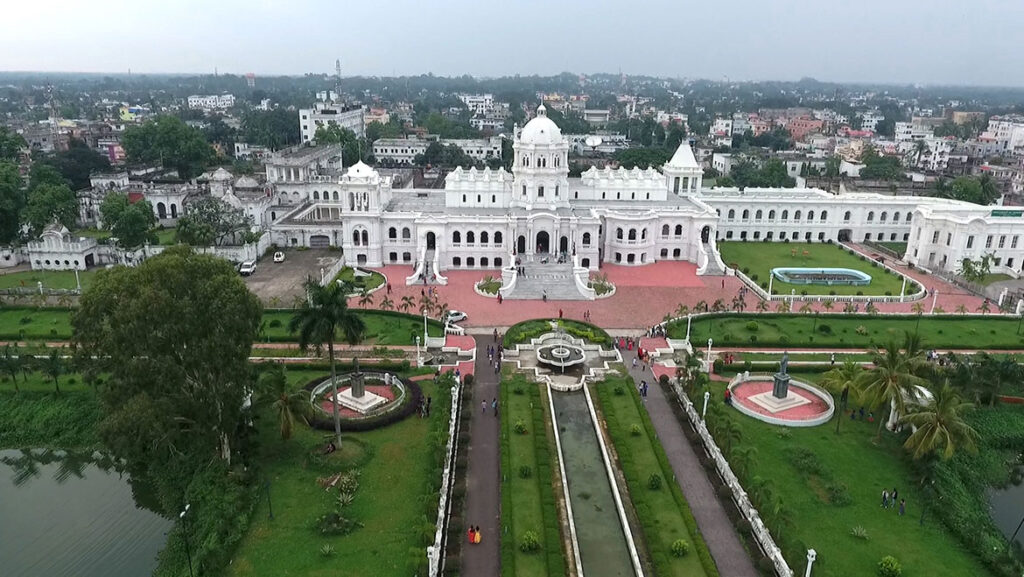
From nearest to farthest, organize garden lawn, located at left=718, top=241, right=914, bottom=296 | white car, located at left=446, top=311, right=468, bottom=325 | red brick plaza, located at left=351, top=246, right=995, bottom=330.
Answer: white car, located at left=446, top=311, right=468, bottom=325
red brick plaza, located at left=351, top=246, right=995, bottom=330
garden lawn, located at left=718, top=241, right=914, bottom=296

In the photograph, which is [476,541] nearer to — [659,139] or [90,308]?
[90,308]

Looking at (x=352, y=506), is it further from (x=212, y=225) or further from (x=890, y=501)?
(x=212, y=225)

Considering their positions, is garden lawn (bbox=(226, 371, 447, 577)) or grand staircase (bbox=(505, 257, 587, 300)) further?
grand staircase (bbox=(505, 257, 587, 300))

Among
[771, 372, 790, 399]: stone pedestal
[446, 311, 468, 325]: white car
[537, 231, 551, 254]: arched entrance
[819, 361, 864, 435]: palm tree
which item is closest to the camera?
[819, 361, 864, 435]: palm tree

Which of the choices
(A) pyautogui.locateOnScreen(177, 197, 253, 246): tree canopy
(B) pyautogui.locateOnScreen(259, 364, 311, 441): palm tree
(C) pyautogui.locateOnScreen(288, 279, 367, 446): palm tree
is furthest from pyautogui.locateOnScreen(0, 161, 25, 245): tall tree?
(C) pyautogui.locateOnScreen(288, 279, 367, 446): palm tree

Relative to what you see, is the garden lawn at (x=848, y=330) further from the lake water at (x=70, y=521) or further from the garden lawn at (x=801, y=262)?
the lake water at (x=70, y=521)

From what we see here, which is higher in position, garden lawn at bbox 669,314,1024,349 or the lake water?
garden lawn at bbox 669,314,1024,349

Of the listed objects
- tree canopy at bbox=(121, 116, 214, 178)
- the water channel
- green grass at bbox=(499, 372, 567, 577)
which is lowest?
the water channel

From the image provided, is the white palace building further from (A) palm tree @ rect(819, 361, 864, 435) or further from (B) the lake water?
(B) the lake water
